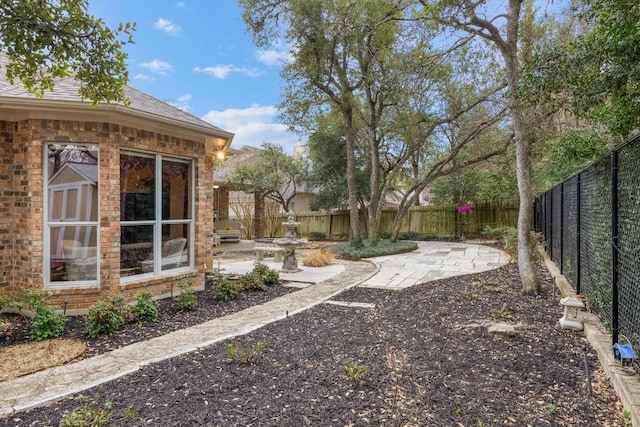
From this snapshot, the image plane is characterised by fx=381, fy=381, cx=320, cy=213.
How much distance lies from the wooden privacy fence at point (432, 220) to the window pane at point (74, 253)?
9.79 meters

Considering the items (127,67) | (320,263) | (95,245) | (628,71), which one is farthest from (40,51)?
(320,263)

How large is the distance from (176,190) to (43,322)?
8.39 ft

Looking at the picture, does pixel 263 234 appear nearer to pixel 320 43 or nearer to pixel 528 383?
pixel 320 43

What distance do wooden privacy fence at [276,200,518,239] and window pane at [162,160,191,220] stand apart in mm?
8560

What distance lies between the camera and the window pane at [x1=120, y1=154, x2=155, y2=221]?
534cm

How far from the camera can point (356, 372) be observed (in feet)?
9.58

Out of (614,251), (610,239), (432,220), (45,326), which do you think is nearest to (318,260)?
(45,326)

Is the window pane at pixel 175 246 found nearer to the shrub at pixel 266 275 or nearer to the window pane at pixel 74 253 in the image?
the window pane at pixel 74 253

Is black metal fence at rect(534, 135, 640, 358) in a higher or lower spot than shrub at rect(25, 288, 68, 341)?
higher

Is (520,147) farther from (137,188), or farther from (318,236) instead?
(318,236)

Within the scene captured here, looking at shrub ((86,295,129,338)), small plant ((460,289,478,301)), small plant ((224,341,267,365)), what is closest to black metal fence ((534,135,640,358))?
small plant ((460,289,478,301))

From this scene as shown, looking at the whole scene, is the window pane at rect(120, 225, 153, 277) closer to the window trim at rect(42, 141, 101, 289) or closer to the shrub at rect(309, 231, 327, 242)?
the window trim at rect(42, 141, 101, 289)

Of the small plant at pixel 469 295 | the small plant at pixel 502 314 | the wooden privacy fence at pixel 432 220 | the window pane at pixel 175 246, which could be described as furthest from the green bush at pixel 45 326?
the wooden privacy fence at pixel 432 220

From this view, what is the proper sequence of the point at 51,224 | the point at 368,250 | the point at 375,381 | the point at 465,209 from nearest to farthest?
the point at 375,381 < the point at 51,224 < the point at 368,250 < the point at 465,209
